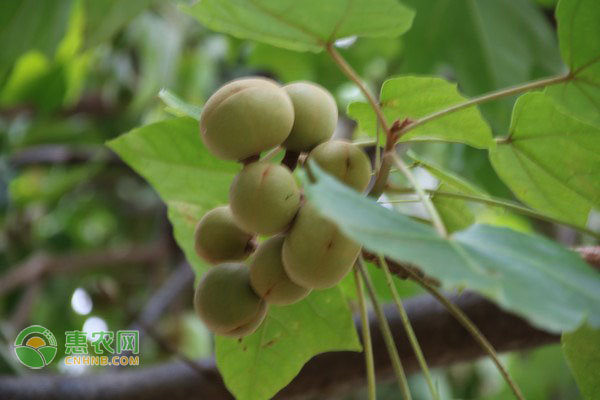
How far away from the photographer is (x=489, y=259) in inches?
17.9

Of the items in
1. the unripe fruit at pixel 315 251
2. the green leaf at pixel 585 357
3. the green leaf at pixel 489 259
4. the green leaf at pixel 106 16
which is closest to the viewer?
the green leaf at pixel 489 259

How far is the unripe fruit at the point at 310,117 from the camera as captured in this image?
0.61 metres

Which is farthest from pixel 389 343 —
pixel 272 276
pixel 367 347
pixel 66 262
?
pixel 66 262

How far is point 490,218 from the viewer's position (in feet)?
5.65

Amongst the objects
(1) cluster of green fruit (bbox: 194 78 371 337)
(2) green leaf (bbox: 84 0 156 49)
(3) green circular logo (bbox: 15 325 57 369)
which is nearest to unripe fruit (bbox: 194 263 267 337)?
(1) cluster of green fruit (bbox: 194 78 371 337)

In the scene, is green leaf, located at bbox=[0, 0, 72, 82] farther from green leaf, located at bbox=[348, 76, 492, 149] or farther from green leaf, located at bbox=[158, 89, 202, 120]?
green leaf, located at bbox=[348, 76, 492, 149]

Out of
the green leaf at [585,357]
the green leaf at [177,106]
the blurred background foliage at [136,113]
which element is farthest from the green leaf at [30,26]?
the green leaf at [585,357]

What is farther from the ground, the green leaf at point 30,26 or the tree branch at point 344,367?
the green leaf at point 30,26

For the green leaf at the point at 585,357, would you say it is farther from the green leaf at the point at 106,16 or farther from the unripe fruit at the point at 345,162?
the green leaf at the point at 106,16

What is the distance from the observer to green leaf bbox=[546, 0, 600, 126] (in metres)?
0.64

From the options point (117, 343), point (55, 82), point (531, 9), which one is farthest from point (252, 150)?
point (55, 82)

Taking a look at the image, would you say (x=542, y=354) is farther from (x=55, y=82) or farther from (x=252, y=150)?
(x=252, y=150)

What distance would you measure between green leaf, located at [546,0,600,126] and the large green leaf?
2.00ft

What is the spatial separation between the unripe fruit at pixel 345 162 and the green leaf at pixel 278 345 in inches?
7.1
